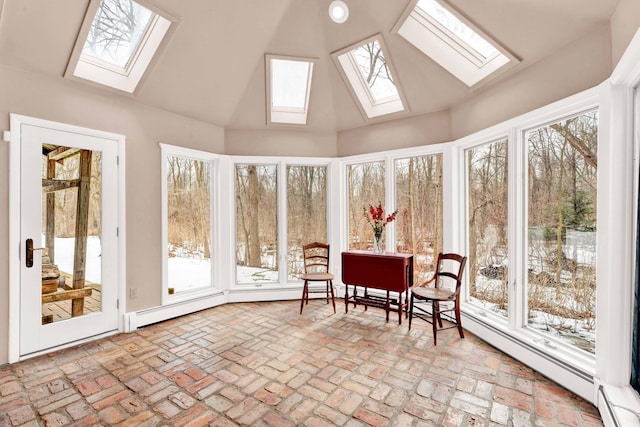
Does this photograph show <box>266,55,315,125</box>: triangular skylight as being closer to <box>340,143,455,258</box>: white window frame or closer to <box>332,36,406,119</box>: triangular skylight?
<box>332,36,406,119</box>: triangular skylight

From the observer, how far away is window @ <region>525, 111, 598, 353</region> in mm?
2121

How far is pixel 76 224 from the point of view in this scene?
9.43ft

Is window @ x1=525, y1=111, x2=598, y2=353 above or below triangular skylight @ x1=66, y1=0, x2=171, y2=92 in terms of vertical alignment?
below

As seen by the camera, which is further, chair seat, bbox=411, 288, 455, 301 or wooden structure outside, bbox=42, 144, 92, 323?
chair seat, bbox=411, 288, 455, 301

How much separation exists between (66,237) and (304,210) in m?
2.66

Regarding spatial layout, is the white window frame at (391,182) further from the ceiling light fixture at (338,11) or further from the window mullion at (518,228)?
the ceiling light fixture at (338,11)

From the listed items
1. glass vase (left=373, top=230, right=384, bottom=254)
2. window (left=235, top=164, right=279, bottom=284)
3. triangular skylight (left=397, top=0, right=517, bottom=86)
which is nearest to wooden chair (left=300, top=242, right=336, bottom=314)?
window (left=235, top=164, right=279, bottom=284)

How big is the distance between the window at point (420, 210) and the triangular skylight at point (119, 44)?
3.03 m

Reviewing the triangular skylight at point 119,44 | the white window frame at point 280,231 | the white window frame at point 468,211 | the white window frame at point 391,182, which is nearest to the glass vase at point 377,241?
the white window frame at point 391,182

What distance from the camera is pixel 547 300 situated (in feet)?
8.05

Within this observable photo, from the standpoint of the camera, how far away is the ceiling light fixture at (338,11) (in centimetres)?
289

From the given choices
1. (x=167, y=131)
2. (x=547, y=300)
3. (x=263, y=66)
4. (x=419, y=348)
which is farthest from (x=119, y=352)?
(x=547, y=300)

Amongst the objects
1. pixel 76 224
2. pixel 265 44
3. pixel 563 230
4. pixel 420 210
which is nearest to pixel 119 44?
pixel 265 44

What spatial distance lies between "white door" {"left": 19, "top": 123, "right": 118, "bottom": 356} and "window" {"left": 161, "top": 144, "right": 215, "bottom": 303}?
1.85 feet
